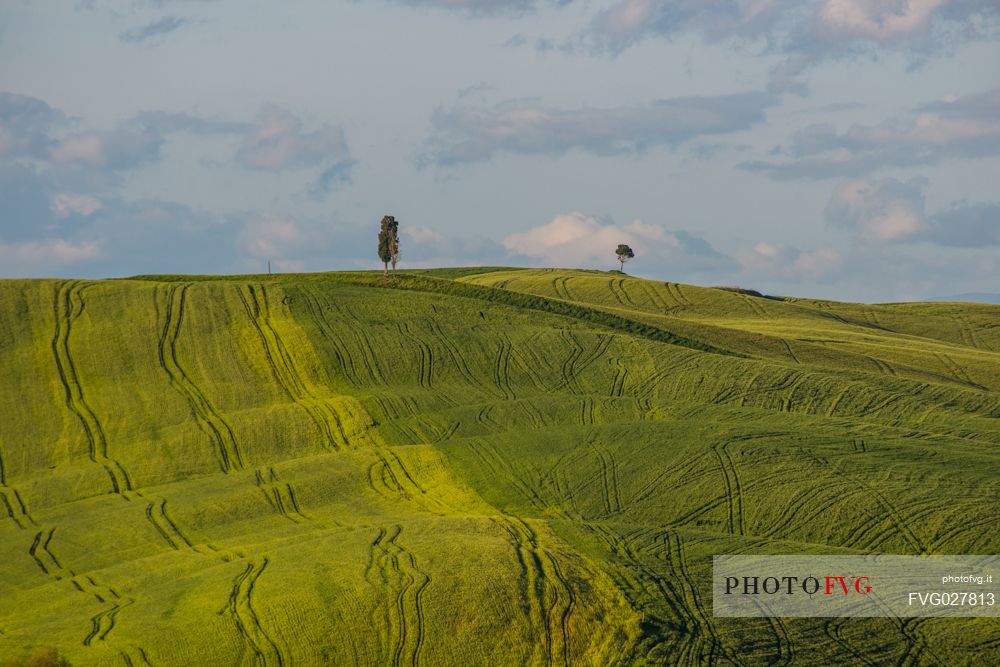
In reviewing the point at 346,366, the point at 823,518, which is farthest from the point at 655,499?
the point at 346,366

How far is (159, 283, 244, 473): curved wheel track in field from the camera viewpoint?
5256 cm

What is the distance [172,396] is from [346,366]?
9.30m

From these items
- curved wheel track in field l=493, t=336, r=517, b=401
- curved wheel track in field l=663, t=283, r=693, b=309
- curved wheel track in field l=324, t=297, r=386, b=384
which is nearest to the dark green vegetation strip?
curved wheel track in field l=324, t=297, r=386, b=384

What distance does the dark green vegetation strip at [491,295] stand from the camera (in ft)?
246

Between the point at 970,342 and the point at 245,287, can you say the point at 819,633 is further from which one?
the point at 970,342

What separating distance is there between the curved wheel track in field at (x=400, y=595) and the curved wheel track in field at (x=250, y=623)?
10.7ft

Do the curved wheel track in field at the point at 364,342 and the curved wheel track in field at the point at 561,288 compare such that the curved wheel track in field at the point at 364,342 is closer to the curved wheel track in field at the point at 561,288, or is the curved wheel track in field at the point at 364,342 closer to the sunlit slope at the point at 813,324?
the sunlit slope at the point at 813,324

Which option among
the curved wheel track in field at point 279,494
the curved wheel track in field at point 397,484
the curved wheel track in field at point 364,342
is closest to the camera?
the curved wheel track in field at point 279,494

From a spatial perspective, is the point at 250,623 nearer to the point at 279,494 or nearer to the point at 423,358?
the point at 279,494

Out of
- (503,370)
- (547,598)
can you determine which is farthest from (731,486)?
(503,370)

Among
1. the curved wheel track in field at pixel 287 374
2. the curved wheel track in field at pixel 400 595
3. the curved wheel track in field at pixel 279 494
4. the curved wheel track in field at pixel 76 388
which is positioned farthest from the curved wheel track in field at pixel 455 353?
the curved wheel track in field at pixel 400 595

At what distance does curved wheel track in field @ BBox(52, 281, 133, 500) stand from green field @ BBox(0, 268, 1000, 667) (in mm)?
160

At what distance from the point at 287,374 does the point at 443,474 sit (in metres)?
15.1

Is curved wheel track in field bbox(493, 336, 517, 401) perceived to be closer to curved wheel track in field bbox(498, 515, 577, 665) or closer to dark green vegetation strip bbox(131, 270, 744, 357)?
dark green vegetation strip bbox(131, 270, 744, 357)
